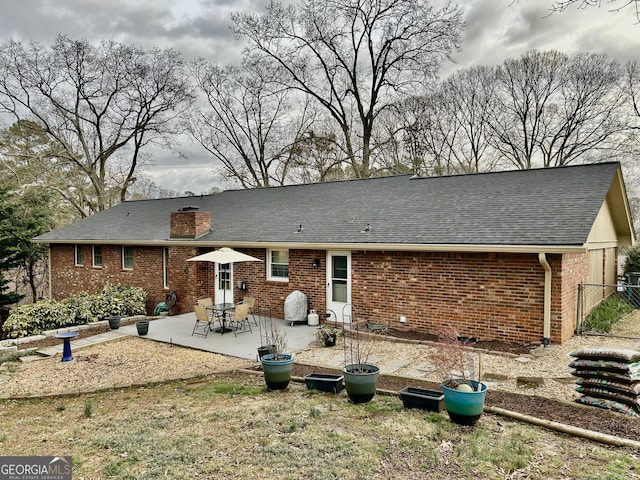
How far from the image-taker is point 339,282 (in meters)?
11.1

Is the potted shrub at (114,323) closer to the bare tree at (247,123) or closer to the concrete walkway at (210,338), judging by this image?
the concrete walkway at (210,338)

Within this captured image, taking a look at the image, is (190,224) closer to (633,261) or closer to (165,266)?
(165,266)

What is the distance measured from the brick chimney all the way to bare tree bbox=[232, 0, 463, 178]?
A: 12.5 metres

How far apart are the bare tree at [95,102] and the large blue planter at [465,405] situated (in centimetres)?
2530

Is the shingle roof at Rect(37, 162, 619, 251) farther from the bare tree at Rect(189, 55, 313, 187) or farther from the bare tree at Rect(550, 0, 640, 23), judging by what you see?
the bare tree at Rect(189, 55, 313, 187)

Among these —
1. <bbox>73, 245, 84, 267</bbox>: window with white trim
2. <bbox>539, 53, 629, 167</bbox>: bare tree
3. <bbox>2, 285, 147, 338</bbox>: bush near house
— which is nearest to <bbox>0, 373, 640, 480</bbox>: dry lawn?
<bbox>2, 285, 147, 338</bbox>: bush near house

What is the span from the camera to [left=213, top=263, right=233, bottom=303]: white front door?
1314 cm

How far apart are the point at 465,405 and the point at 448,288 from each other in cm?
489

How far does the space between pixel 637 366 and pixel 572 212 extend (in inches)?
175

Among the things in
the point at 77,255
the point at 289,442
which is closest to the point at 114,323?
the point at 77,255

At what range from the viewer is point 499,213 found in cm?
972

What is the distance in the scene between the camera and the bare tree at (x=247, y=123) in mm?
28531

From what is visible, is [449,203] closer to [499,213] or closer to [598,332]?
[499,213]

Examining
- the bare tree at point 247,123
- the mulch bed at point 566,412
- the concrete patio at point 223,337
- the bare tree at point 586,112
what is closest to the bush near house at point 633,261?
the bare tree at point 586,112
